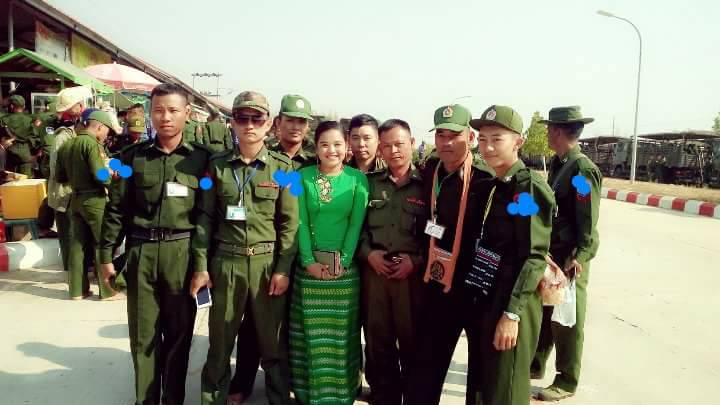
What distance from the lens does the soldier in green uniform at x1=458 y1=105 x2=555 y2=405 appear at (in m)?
2.08

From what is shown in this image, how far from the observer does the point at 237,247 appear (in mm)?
2557

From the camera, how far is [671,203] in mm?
12180

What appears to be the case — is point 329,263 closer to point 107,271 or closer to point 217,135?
point 107,271

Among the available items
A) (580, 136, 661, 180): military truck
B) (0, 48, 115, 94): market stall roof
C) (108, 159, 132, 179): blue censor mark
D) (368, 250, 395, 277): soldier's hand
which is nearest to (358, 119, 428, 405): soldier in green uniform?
(368, 250, 395, 277): soldier's hand

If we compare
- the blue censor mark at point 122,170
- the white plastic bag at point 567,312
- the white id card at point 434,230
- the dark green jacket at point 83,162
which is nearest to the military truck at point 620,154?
the white plastic bag at point 567,312

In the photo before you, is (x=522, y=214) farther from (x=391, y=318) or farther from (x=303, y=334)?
(x=303, y=334)

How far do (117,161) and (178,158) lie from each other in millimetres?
307

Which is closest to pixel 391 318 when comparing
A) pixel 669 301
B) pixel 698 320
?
pixel 698 320

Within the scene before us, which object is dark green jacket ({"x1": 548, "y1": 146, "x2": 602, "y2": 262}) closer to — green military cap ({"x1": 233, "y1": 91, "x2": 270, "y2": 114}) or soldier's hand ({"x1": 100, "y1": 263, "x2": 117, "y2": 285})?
green military cap ({"x1": 233, "y1": 91, "x2": 270, "y2": 114})

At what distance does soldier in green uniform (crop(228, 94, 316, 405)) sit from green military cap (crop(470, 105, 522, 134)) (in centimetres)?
117

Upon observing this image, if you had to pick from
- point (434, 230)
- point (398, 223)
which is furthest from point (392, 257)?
point (434, 230)

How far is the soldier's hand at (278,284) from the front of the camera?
2.61 m

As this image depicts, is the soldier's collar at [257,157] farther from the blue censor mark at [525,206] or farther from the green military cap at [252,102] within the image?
the blue censor mark at [525,206]

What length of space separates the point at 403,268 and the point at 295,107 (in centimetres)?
130
